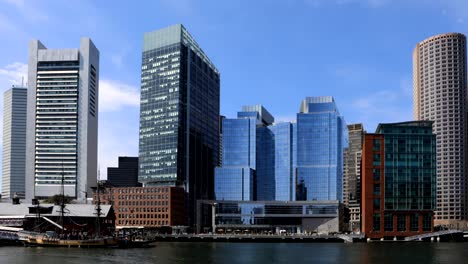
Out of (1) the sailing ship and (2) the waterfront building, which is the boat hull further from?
(2) the waterfront building

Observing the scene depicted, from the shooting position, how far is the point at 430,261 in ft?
405

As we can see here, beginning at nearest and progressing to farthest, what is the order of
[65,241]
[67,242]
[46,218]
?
[67,242]
[65,241]
[46,218]

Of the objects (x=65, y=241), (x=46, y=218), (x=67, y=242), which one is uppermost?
(x=46, y=218)

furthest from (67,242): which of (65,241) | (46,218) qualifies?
(46,218)

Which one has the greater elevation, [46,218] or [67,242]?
[46,218]

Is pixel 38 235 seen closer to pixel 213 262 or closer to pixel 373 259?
pixel 213 262

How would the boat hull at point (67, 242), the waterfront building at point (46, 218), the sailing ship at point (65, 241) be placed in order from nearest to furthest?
the boat hull at point (67, 242)
the sailing ship at point (65, 241)
the waterfront building at point (46, 218)

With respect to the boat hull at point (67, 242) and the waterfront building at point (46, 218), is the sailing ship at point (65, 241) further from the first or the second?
the waterfront building at point (46, 218)

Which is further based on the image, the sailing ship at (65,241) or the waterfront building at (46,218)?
the waterfront building at (46,218)

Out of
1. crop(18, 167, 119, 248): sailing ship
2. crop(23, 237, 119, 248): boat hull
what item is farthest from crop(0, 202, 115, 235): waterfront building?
crop(23, 237, 119, 248): boat hull

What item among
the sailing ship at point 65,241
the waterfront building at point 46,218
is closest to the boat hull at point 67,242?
the sailing ship at point 65,241

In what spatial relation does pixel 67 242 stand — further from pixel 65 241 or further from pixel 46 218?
pixel 46 218

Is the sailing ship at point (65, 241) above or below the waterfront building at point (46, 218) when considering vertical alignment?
below

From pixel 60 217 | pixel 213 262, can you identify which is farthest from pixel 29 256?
pixel 60 217
